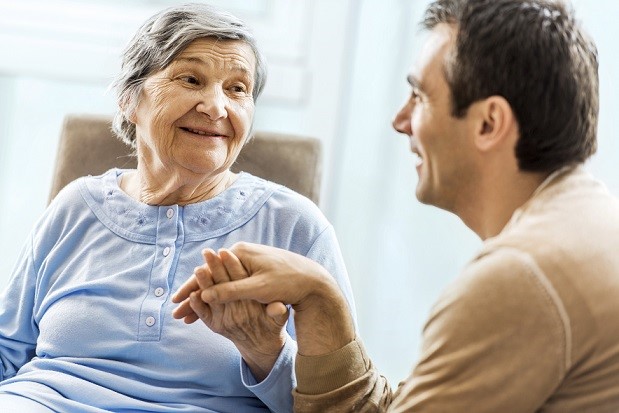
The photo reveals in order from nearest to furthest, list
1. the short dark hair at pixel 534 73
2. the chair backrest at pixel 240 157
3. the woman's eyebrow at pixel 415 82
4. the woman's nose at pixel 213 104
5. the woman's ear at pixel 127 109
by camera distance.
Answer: the short dark hair at pixel 534 73
the woman's eyebrow at pixel 415 82
the woman's nose at pixel 213 104
the woman's ear at pixel 127 109
the chair backrest at pixel 240 157

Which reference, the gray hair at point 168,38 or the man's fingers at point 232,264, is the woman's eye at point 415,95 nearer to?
the man's fingers at point 232,264

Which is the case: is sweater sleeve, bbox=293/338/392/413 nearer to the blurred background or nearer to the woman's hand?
the woman's hand

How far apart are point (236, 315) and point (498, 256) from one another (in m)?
0.53

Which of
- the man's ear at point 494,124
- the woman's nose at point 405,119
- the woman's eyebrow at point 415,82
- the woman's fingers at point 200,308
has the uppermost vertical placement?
the woman's eyebrow at point 415,82

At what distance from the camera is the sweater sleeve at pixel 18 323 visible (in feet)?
6.10

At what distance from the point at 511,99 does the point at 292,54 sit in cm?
175

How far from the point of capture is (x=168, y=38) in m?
1.84

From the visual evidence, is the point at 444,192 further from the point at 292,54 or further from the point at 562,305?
the point at 292,54

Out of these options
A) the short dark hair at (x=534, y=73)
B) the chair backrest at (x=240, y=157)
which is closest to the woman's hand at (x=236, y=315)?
the short dark hair at (x=534, y=73)

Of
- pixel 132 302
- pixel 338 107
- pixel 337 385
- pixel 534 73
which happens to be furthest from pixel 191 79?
pixel 338 107

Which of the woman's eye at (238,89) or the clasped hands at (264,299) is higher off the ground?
the woman's eye at (238,89)

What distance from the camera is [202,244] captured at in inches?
70.5

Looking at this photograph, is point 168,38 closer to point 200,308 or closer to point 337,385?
point 200,308

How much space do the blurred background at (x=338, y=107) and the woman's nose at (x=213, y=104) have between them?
3.63 ft
